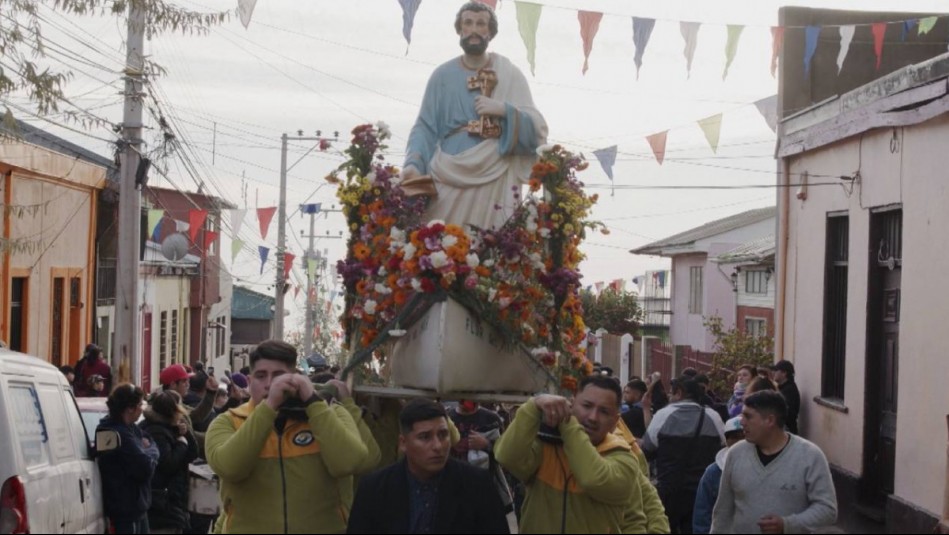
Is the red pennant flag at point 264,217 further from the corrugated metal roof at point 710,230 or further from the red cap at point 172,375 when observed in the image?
the red cap at point 172,375

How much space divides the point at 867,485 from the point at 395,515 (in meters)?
11.3

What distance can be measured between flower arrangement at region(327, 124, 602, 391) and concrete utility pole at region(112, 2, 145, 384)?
12.4m

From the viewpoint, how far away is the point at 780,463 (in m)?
7.61

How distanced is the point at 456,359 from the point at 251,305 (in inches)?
2370

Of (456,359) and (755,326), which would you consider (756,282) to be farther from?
(456,359)

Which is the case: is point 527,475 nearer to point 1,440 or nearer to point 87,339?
point 1,440

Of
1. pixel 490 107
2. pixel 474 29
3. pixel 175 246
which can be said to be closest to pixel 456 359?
pixel 490 107

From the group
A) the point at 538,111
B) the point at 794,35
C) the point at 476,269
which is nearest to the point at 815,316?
the point at 794,35

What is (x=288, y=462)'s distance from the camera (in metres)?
6.48

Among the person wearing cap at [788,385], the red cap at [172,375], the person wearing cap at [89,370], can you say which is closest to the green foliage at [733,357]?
the person wearing cap at [788,385]

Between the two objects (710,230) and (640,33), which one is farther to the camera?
(710,230)

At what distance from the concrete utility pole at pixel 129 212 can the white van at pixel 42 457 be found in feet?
38.5

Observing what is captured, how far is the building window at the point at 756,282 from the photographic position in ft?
104

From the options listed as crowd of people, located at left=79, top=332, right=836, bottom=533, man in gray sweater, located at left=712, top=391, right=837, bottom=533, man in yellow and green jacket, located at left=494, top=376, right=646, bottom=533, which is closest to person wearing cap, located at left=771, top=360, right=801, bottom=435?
crowd of people, located at left=79, top=332, right=836, bottom=533
